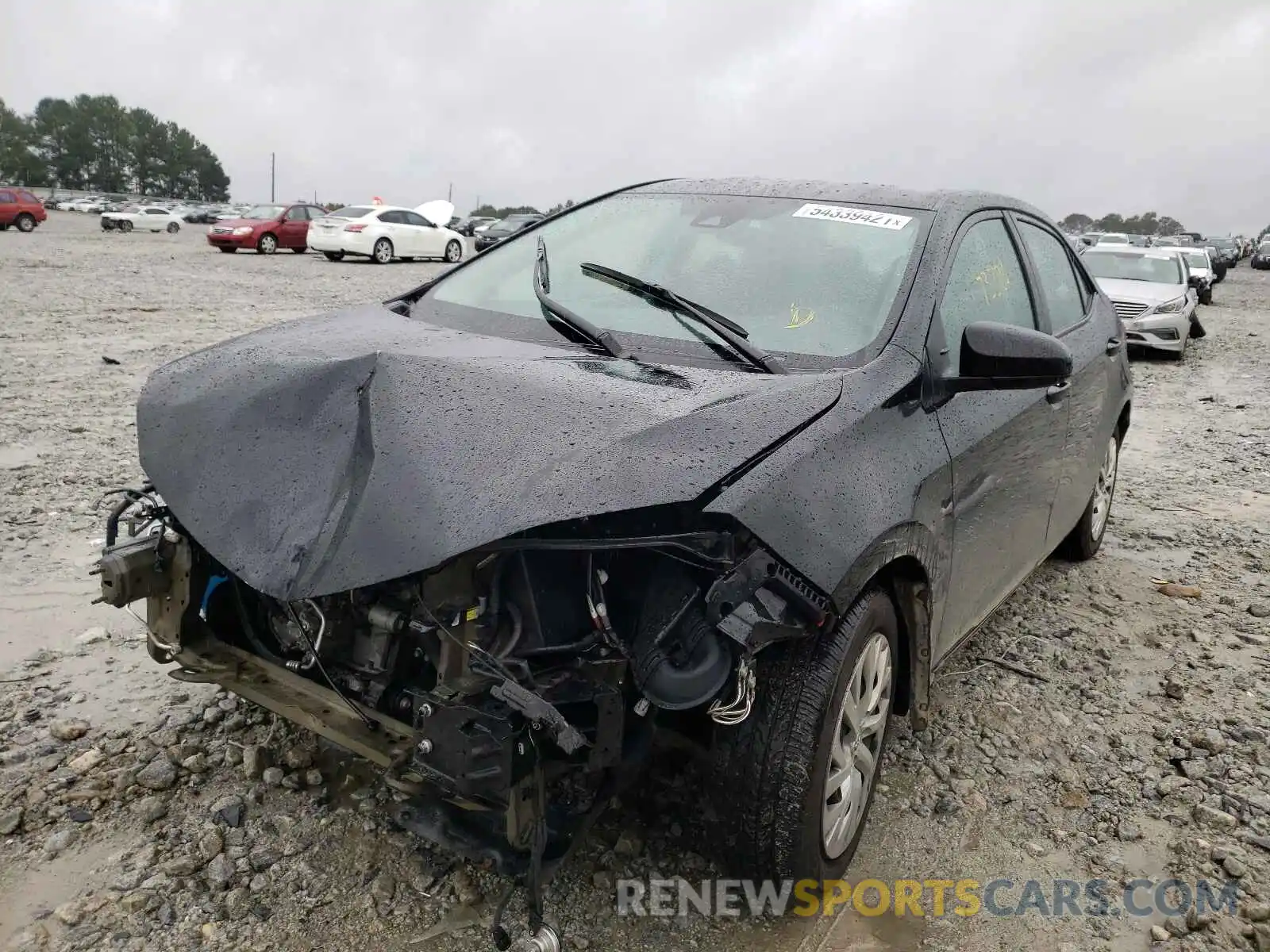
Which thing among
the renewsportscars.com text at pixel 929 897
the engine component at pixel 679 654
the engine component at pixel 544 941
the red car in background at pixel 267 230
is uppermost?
the engine component at pixel 679 654

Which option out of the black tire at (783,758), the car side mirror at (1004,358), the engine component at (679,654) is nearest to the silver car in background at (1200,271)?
the car side mirror at (1004,358)

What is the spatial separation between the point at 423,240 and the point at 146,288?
11.0 metres

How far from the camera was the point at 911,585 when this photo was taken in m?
2.58

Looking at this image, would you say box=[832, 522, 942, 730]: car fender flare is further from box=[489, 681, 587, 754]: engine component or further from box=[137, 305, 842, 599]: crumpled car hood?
box=[489, 681, 587, 754]: engine component

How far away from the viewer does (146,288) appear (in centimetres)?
1462

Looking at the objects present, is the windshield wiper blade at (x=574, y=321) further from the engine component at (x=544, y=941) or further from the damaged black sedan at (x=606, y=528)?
the engine component at (x=544, y=941)

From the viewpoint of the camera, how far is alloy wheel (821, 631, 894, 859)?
237cm

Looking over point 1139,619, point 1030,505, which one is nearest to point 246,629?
point 1030,505

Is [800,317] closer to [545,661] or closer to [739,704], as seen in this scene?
[739,704]

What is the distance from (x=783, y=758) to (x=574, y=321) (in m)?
1.39

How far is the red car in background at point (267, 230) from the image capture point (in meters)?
25.5

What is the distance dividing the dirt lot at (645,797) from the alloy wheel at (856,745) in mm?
237

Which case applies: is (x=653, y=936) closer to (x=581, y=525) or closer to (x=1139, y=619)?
(x=581, y=525)

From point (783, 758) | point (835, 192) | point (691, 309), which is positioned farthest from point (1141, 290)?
point (783, 758)
